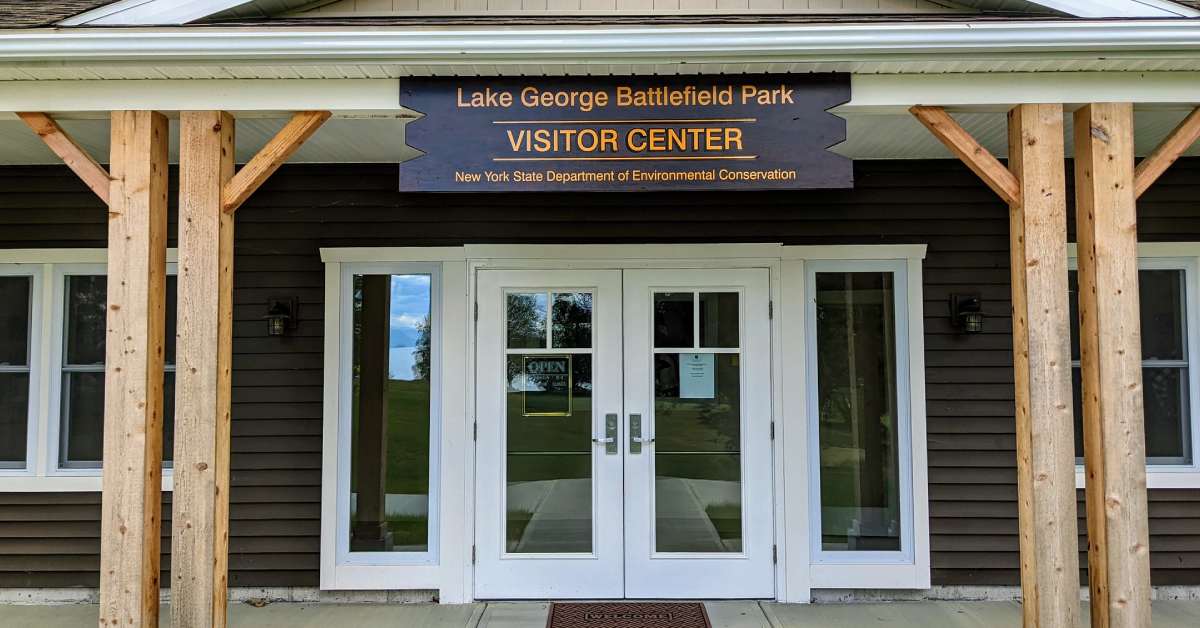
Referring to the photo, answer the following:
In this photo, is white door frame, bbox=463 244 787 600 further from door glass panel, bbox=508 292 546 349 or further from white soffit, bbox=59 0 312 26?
white soffit, bbox=59 0 312 26

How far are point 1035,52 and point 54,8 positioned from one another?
3.84 meters

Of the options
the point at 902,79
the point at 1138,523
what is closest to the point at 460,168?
the point at 902,79

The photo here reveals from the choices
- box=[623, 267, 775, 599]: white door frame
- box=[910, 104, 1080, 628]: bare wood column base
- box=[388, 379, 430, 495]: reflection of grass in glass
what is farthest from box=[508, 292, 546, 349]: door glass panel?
box=[910, 104, 1080, 628]: bare wood column base

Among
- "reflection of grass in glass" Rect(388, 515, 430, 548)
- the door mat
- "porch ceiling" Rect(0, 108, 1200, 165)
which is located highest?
"porch ceiling" Rect(0, 108, 1200, 165)

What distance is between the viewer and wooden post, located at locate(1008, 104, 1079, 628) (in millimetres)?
2570

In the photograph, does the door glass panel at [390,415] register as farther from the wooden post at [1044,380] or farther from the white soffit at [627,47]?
the wooden post at [1044,380]

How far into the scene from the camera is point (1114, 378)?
8.54ft

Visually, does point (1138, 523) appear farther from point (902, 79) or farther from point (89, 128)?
point (89, 128)

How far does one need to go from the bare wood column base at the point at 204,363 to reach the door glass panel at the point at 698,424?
213 cm

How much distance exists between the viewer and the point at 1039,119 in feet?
8.75

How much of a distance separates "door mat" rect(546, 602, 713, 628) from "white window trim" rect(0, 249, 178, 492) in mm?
2272

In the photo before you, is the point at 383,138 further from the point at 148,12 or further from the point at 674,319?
the point at 674,319

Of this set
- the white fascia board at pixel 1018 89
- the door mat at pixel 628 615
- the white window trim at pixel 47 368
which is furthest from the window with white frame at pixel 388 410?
the white fascia board at pixel 1018 89

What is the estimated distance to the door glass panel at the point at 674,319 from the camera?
4.00 meters
